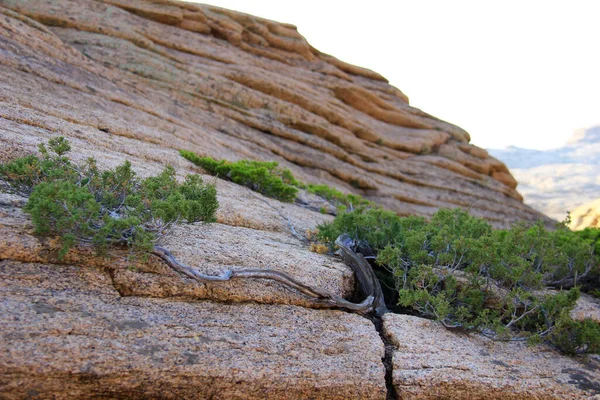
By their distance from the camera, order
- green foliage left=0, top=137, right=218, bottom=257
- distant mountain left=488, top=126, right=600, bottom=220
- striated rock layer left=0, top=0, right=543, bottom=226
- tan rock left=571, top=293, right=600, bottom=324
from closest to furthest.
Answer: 1. green foliage left=0, top=137, right=218, bottom=257
2. tan rock left=571, top=293, right=600, bottom=324
3. striated rock layer left=0, top=0, right=543, bottom=226
4. distant mountain left=488, top=126, right=600, bottom=220

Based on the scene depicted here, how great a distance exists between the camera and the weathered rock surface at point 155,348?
4.16 m

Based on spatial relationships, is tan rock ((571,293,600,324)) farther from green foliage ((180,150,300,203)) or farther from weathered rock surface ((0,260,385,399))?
green foliage ((180,150,300,203))

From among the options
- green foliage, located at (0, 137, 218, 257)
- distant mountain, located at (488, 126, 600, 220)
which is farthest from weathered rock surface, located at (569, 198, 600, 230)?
green foliage, located at (0, 137, 218, 257)

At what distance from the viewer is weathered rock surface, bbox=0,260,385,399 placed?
4160 mm

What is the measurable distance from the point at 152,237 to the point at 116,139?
7.47m

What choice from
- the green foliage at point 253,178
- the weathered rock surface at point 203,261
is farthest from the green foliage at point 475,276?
the green foliage at point 253,178

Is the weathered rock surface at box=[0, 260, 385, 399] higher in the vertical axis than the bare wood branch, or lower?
lower

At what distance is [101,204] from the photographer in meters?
6.22

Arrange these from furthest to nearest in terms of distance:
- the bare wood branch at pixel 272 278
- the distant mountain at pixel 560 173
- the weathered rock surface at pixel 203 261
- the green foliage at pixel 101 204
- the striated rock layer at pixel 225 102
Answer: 1. the distant mountain at pixel 560 173
2. the striated rock layer at pixel 225 102
3. the bare wood branch at pixel 272 278
4. the weathered rock surface at pixel 203 261
5. the green foliage at pixel 101 204

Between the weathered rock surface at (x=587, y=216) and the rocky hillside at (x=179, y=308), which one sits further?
the weathered rock surface at (x=587, y=216)

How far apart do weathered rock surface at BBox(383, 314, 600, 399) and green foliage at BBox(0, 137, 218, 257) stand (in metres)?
3.13

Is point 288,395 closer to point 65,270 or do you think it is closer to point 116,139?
point 65,270

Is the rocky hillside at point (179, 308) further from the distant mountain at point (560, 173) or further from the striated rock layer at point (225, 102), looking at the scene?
the distant mountain at point (560, 173)

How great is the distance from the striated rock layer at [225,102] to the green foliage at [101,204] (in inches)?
86.6
